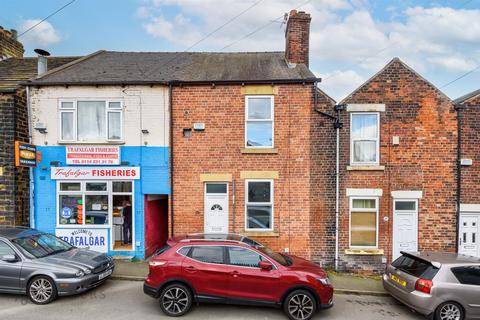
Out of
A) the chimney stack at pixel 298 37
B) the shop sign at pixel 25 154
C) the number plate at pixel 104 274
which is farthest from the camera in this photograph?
the chimney stack at pixel 298 37

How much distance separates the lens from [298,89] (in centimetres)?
959

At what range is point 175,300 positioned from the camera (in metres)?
6.11

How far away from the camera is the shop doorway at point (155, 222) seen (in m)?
10.1

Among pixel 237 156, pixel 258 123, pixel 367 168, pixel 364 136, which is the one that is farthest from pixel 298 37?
pixel 367 168

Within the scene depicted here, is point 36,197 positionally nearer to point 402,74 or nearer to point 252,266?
point 252,266

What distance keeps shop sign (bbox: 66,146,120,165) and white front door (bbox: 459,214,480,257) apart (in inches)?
457

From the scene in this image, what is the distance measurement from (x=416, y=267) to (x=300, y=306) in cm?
286

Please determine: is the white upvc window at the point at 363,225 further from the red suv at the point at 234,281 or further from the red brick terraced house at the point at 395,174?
the red suv at the point at 234,281

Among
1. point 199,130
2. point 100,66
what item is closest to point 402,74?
point 199,130

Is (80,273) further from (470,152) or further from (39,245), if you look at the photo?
(470,152)

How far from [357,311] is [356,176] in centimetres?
425

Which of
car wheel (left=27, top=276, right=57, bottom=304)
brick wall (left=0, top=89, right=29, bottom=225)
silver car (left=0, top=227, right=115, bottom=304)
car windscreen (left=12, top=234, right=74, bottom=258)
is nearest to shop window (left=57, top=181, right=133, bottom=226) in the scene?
brick wall (left=0, top=89, right=29, bottom=225)

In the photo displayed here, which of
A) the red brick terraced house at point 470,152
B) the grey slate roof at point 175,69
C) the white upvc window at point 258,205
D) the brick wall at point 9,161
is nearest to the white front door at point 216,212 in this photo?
the white upvc window at point 258,205

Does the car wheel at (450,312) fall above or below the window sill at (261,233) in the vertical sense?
below
